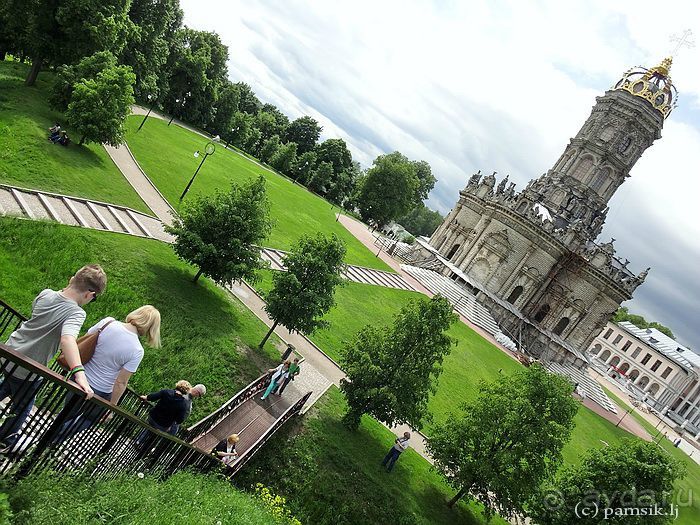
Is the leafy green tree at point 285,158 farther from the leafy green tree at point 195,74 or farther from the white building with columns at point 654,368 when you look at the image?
the white building with columns at point 654,368

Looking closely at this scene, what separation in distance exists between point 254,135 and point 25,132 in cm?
5490

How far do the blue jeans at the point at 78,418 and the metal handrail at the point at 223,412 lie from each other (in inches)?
176

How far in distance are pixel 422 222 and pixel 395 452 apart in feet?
410

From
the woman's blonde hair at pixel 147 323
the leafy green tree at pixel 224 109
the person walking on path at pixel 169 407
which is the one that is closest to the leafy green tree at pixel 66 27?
the person walking on path at pixel 169 407

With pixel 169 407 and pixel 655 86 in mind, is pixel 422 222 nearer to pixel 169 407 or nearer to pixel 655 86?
pixel 655 86

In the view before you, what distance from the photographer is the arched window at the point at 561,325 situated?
55344 millimetres

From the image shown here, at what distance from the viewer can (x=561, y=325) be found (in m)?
55.6

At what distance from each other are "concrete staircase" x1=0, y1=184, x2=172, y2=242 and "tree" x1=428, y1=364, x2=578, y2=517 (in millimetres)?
16471

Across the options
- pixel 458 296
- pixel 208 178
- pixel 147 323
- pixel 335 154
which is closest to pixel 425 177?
pixel 335 154

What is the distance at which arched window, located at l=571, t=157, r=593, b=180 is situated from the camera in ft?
193

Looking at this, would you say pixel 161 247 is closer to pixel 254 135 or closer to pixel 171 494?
pixel 171 494

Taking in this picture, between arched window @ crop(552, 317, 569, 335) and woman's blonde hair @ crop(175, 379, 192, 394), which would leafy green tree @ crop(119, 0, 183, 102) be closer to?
woman's blonde hair @ crop(175, 379, 192, 394)

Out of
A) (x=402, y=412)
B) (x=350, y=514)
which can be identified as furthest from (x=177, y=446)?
(x=402, y=412)

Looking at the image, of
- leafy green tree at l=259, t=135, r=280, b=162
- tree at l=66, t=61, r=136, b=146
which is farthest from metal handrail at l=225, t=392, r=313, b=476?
leafy green tree at l=259, t=135, r=280, b=162
